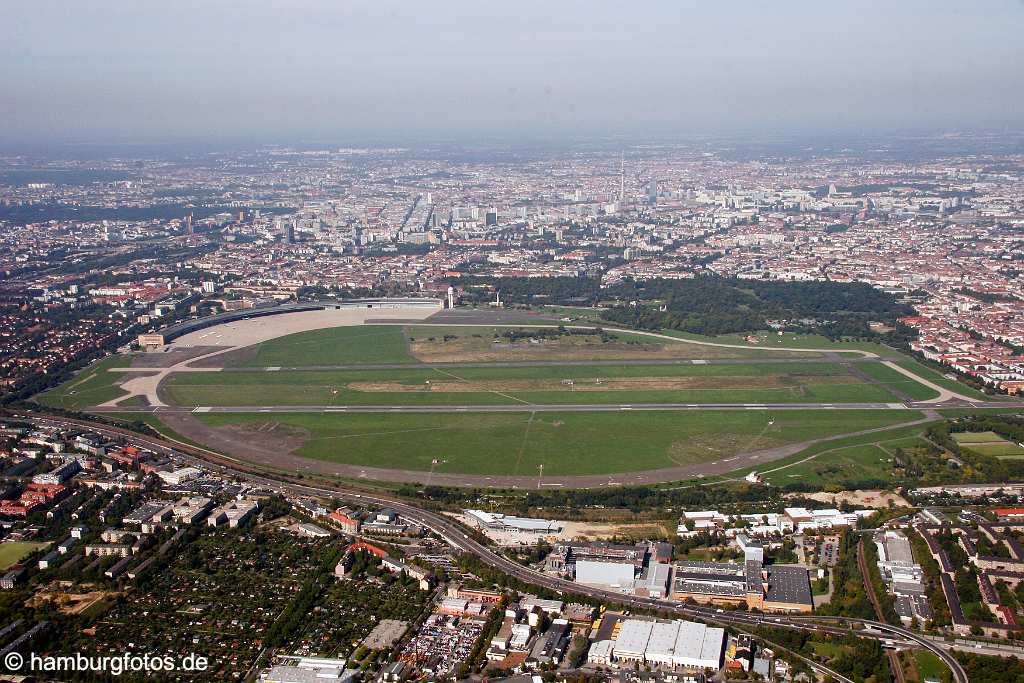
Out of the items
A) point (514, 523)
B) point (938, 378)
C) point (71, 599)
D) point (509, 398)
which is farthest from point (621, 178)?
point (71, 599)

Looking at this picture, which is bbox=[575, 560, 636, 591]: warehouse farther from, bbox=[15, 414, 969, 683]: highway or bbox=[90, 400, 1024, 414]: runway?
bbox=[90, 400, 1024, 414]: runway

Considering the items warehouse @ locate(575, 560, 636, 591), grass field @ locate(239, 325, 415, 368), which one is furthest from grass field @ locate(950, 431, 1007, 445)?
grass field @ locate(239, 325, 415, 368)

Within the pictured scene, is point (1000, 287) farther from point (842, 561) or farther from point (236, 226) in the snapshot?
point (236, 226)

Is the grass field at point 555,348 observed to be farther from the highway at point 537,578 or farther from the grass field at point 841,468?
the highway at point 537,578

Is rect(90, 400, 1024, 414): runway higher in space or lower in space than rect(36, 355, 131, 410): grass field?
higher

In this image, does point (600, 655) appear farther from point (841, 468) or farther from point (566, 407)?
point (566, 407)

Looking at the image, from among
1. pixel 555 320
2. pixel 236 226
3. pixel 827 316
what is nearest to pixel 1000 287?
pixel 827 316
